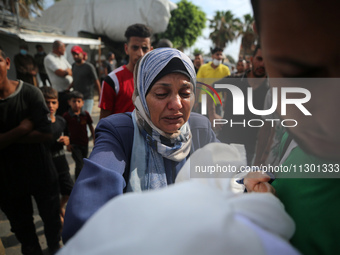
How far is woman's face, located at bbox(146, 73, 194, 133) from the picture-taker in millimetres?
1235

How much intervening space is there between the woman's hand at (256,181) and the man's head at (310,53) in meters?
0.26

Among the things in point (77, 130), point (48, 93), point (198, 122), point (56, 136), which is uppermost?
point (198, 122)

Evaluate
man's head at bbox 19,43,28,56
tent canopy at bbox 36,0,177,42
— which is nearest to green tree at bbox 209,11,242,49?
tent canopy at bbox 36,0,177,42

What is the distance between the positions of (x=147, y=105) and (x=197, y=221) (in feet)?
3.07

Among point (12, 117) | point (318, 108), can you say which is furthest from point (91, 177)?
point (12, 117)

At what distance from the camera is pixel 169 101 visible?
1.24 m

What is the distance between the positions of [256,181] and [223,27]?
44.6m

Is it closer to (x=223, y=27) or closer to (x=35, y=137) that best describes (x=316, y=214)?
(x=35, y=137)

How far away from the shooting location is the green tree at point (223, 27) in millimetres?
40219

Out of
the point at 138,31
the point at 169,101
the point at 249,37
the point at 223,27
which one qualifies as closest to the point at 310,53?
the point at 169,101

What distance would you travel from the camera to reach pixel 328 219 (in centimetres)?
53

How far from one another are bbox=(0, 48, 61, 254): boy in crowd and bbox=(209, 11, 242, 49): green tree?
39.9 meters

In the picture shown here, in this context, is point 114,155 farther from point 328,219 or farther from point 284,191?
point 328,219

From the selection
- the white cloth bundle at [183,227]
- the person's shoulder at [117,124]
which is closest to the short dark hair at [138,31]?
the person's shoulder at [117,124]
